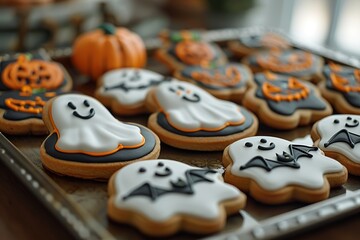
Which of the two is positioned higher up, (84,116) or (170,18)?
(84,116)

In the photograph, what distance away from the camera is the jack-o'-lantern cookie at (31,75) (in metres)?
1.64

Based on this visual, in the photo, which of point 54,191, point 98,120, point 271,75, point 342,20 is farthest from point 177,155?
point 342,20

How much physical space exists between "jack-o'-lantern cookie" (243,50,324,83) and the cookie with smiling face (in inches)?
16.3

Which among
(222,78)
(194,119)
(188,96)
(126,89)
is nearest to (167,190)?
(194,119)

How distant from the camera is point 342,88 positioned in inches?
66.0

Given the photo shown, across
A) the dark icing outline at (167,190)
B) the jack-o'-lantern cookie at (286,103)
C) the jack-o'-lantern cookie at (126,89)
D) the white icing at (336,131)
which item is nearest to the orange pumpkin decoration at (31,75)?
the jack-o'-lantern cookie at (126,89)

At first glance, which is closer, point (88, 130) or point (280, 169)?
point (280, 169)

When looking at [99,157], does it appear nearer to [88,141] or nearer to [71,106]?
[88,141]

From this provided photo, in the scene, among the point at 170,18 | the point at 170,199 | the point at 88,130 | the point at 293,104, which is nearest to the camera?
the point at 170,199

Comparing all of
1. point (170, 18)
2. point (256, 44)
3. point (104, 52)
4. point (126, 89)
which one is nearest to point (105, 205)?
point (126, 89)

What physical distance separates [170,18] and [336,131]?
1835mm

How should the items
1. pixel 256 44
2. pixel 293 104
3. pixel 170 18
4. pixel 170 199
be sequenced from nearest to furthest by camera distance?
pixel 170 199
pixel 293 104
pixel 256 44
pixel 170 18

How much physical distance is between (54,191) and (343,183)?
634 millimetres

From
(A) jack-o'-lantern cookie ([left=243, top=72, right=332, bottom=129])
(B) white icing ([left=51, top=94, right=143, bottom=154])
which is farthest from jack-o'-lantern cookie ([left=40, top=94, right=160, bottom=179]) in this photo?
(A) jack-o'-lantern cookie ([left=243, top=72, right=332, bottom=129])
